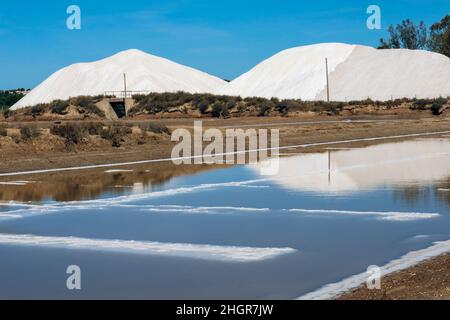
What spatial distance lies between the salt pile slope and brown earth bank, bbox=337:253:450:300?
116 m

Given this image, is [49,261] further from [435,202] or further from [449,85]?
[449,85]

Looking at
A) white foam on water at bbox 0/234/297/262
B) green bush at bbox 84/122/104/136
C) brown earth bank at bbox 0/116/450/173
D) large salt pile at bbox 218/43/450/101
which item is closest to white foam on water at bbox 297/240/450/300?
white foam on water at bbox 0/234/297/262

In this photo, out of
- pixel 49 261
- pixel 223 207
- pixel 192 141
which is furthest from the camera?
pixel 192 141

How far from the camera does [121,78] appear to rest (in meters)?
131

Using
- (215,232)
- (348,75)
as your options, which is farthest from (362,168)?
(348,75)

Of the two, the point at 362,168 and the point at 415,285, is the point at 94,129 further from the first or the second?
the point at 415,285

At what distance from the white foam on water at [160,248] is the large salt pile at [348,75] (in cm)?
9286

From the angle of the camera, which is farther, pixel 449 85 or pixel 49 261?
pixel 449 85

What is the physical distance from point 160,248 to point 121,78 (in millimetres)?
122933

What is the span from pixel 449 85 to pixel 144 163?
83481mm

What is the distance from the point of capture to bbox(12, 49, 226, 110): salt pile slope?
128500 mm
